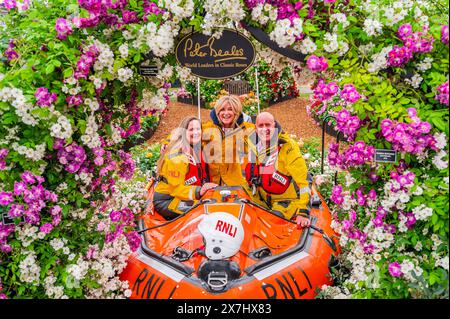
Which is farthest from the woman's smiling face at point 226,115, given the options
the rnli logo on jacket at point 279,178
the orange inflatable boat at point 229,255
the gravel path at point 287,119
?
the gravel path at point 287,119

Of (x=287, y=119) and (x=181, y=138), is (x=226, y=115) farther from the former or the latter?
(x=287, y=119)

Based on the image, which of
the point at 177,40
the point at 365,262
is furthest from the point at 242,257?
the point at 177,40

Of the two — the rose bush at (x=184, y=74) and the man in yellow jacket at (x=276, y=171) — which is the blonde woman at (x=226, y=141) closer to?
the man in yellow jacket at (x=276, y=171)

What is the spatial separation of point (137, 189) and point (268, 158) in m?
1.62

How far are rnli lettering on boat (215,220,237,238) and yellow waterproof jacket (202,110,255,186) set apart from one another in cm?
134

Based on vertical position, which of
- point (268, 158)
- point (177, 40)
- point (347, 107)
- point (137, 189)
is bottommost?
point (137, 189)

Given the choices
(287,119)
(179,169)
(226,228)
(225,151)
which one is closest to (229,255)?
(226,228)

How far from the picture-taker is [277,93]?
9.59m

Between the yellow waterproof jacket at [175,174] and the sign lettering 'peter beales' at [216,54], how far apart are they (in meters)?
1.26

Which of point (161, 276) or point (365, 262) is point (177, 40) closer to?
point (161, 276)

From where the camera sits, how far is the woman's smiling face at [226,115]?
4398mm

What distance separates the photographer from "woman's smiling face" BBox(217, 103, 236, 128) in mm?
4398

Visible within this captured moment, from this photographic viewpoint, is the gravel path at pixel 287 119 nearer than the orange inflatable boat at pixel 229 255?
No

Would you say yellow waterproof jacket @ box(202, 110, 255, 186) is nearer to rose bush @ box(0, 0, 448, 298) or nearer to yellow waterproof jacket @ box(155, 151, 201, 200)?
yellow waterproof jacket @ box(155, 151, 201, 200)
